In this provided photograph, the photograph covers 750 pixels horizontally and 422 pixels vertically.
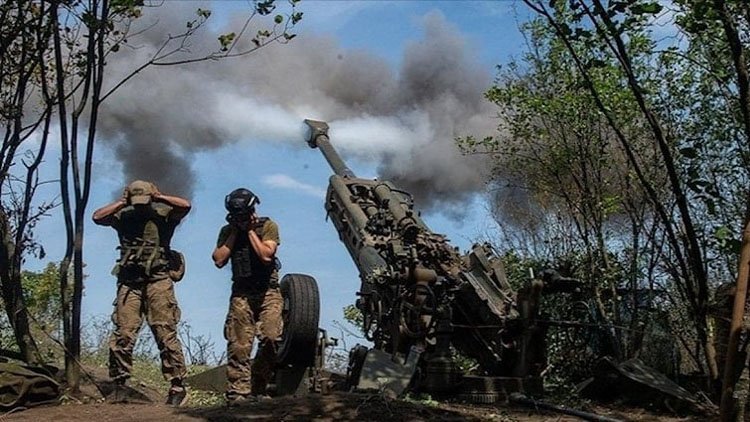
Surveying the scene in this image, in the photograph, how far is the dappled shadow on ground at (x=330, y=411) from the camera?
5500 millimetres

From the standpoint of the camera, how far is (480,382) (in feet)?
25.2

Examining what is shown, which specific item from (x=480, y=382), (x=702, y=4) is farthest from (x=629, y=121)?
(x=702, y=4)

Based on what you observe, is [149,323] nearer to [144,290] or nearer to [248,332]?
[144,290]

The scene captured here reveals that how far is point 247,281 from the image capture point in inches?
290

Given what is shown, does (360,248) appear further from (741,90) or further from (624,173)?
(741,90)

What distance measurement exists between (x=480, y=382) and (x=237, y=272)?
2120 millimetres

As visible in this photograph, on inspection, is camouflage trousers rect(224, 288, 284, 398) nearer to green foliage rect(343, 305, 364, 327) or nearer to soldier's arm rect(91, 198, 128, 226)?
soldier's arm rect(91, 198, 128, 226)

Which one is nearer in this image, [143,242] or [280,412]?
[280,412]

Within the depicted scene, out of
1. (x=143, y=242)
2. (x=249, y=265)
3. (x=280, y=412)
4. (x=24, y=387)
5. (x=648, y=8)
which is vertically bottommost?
(x=280, y=412)

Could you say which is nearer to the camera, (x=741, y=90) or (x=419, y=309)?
(x=741, y=90)

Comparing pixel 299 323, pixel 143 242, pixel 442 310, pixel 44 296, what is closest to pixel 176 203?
pixel 143 242

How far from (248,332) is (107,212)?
1.40 meters

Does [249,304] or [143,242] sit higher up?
[143,242]

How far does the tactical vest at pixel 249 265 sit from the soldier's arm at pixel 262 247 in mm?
45
